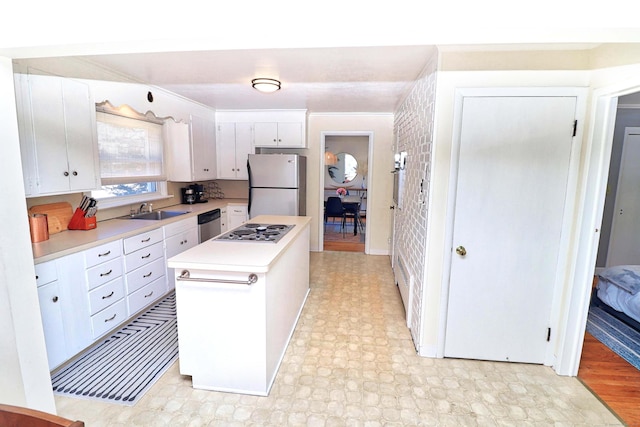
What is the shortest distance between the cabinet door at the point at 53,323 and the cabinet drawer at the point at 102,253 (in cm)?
26

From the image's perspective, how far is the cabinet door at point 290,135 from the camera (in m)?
4.63

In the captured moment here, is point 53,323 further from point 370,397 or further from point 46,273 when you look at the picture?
point 370,397

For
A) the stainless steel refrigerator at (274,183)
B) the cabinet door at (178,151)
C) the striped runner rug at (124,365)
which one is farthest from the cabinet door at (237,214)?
the striped runner rug at (124,365)

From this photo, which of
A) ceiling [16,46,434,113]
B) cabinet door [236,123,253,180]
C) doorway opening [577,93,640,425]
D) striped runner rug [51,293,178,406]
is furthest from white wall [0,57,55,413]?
doorway opening [577,93,640,425]

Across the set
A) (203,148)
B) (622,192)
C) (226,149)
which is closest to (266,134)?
(226,149)

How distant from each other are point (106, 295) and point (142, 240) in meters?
0.56

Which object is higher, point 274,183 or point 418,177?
point 418,177

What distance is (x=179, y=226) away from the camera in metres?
3.43

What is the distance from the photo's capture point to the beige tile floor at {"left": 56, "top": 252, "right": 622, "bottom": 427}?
179 cm

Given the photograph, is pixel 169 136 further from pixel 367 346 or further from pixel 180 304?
pixel 367 346

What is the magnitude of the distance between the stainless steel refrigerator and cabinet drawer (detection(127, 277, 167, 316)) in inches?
65.5

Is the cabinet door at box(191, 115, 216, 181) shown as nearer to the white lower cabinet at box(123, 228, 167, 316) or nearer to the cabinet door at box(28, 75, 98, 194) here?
the white lower cabinet at box(123, 228, 167, 316)

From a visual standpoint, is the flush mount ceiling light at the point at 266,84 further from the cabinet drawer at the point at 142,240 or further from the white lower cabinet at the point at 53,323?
the white lower cabinet at the point at 53,323

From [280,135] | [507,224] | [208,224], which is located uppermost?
[280,135]
